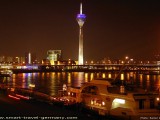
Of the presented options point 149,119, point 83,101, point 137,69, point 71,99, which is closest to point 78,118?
point 149,119

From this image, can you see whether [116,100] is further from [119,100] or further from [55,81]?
[55,81]

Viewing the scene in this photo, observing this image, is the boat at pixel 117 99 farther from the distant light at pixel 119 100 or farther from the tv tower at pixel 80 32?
the tv tower at pixel 80 32

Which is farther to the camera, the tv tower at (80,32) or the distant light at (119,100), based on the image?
the tv tower at (80,32)

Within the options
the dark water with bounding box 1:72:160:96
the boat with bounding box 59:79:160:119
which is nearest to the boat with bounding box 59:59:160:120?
the boat with bounding box 59:79:160:119

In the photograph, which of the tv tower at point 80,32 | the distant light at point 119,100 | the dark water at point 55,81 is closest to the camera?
the distant light at point 119,100

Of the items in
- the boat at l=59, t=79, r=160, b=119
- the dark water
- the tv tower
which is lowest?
the dark water

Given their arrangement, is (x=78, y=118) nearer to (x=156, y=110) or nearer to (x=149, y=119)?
(x=149, y=119)

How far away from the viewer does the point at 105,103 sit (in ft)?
39.8

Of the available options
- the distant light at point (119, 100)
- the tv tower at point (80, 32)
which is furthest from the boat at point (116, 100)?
the tv tower at point (80, 32)

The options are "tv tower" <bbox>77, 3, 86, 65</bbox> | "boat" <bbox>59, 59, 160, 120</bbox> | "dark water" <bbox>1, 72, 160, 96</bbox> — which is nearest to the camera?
"boat" <bbox>59, 59, 160, 120</bbox>

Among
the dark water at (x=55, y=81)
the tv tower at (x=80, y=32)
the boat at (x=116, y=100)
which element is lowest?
the dark water at (x=55, y=81)

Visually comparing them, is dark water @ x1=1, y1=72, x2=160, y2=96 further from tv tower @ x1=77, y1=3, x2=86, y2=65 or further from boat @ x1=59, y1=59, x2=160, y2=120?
tv tower @ x1=77, y1=3, x2=86, y2=65

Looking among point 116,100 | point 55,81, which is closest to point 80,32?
point 55,81

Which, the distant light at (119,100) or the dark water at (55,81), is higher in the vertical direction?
the distant light at (119,100)
